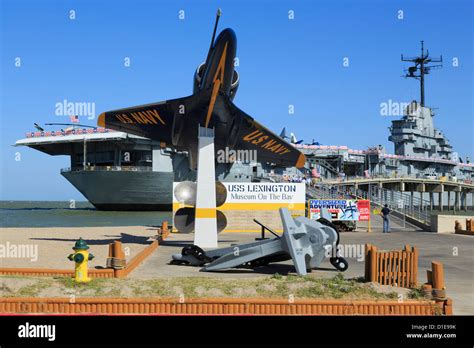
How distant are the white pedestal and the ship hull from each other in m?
62.2

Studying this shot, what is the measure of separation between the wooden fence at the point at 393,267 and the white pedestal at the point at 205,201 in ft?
29.5

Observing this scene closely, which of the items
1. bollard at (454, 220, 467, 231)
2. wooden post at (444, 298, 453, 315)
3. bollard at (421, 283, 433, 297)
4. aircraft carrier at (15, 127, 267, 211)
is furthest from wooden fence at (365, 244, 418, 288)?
aircraft carrier at (15, 127, 267, 211)

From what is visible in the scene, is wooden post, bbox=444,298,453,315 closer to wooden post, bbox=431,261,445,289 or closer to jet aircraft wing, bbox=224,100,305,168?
wooden post, bbox=431,261,445,289

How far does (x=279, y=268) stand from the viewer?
52.5 feet

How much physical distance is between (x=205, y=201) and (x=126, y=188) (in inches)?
2534

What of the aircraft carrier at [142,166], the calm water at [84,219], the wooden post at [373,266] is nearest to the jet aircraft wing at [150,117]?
the wooden post at [373,266]

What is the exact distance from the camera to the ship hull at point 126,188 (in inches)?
3221

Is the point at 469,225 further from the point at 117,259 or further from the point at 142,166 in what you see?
the point at 142,166

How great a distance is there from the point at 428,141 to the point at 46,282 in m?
116

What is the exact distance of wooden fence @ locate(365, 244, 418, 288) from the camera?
40.3 feet

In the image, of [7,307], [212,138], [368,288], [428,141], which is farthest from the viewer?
[428,141]
